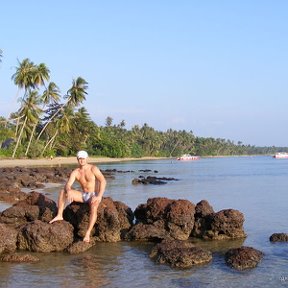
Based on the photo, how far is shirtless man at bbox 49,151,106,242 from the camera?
952 centimetres

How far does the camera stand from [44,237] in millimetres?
9117

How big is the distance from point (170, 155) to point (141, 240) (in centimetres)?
13334

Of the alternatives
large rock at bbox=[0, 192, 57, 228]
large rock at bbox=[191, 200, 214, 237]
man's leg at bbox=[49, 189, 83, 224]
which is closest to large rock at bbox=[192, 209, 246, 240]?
large rock at bbox=[191, 200, 214, 237]

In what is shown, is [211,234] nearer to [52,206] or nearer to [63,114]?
[52,206]

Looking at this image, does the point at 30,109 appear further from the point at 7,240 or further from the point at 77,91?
the point at 7,240

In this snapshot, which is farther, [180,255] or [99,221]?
[99,221]

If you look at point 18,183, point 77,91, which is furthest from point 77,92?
point 18,183

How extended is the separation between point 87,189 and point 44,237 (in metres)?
1.37

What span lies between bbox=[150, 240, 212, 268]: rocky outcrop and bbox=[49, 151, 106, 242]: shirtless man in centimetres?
162

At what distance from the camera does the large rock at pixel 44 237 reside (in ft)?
29.9

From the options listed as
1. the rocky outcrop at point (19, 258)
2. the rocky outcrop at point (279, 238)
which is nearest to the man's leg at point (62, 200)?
the rocky outcrop at point (19, 258)

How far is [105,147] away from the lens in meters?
95.7

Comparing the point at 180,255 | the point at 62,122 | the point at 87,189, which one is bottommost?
the point at 180,255

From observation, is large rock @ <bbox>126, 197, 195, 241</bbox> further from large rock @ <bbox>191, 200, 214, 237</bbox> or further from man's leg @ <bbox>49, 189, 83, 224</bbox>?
man's leg @ <bbox>49, 189, 83, 224</bbox>
